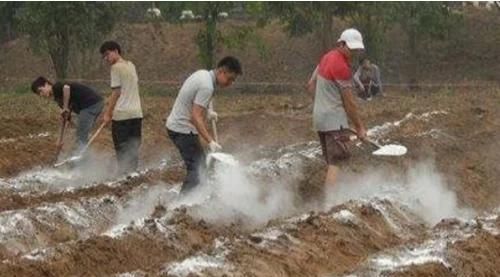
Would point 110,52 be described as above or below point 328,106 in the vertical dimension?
above

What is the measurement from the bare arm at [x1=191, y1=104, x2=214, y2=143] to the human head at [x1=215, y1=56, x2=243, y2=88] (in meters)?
0.26

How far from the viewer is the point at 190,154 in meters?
8.15

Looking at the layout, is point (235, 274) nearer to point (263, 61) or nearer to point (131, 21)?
point (263, 61)

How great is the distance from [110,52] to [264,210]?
243 centimetres

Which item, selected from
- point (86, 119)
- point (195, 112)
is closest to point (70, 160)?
point (86, 119)

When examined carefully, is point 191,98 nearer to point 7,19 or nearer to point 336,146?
point 336,146

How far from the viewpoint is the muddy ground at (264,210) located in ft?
20.7

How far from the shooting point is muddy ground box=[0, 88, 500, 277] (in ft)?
20.7

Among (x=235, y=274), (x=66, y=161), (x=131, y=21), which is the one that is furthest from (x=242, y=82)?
(x=235, y=274)

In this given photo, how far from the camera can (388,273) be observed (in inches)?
231

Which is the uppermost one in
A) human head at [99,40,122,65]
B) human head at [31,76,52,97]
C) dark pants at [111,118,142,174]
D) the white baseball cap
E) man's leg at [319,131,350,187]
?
the white baseball cap

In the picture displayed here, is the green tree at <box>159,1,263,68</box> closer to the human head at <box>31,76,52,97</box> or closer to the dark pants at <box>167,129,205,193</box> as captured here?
the human head at <box>31,76,52,97</box>

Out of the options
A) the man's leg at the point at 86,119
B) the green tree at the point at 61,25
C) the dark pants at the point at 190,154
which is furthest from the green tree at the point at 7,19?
the dark pants at the point at 190,154

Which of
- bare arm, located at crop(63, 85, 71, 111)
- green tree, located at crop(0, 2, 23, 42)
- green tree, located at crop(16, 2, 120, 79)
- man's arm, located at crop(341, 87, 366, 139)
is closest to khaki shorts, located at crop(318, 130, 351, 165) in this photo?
man's arm, located at crop(341, 87, 366, 139)
